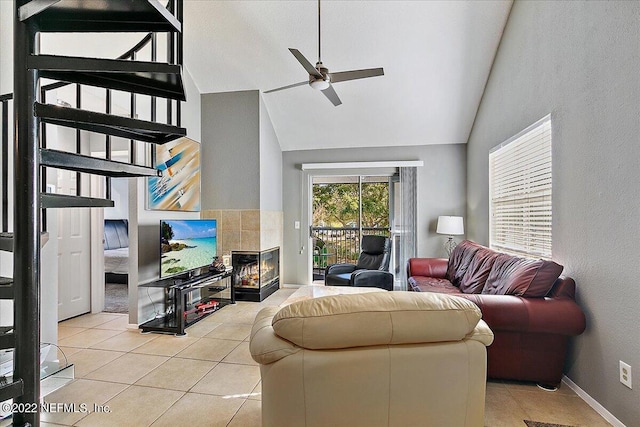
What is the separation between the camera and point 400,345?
50.6 inches

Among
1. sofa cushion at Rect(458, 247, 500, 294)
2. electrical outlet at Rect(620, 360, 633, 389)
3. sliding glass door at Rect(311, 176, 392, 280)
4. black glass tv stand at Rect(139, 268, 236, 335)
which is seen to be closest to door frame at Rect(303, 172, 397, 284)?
sliding glass door at Rect(311, 176, 392, 280)

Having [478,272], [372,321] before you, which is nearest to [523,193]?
[478,272]

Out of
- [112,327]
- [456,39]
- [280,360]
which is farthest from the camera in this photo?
[456,39]

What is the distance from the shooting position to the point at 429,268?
4227 millimetres

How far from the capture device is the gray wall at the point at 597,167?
179 centimetres

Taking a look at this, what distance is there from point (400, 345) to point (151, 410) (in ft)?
5.60

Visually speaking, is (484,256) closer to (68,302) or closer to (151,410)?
(151,410)

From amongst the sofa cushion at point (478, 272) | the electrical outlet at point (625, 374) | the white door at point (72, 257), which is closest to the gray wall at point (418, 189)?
the sofa cushion at point (478, 272)

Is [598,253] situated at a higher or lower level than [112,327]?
higher

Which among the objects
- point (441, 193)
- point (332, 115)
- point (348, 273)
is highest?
point (332, 115)

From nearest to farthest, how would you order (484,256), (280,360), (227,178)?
(280,360)
(484,256)
(227,178)

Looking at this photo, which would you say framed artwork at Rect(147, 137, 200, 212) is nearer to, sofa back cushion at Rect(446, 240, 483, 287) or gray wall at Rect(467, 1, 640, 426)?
sofa back cushion at Rect(446, 240, 483, 287)

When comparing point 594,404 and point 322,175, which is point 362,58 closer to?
point 322,175

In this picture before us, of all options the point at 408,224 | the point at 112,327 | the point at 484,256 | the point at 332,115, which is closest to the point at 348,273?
the point at 408,224
